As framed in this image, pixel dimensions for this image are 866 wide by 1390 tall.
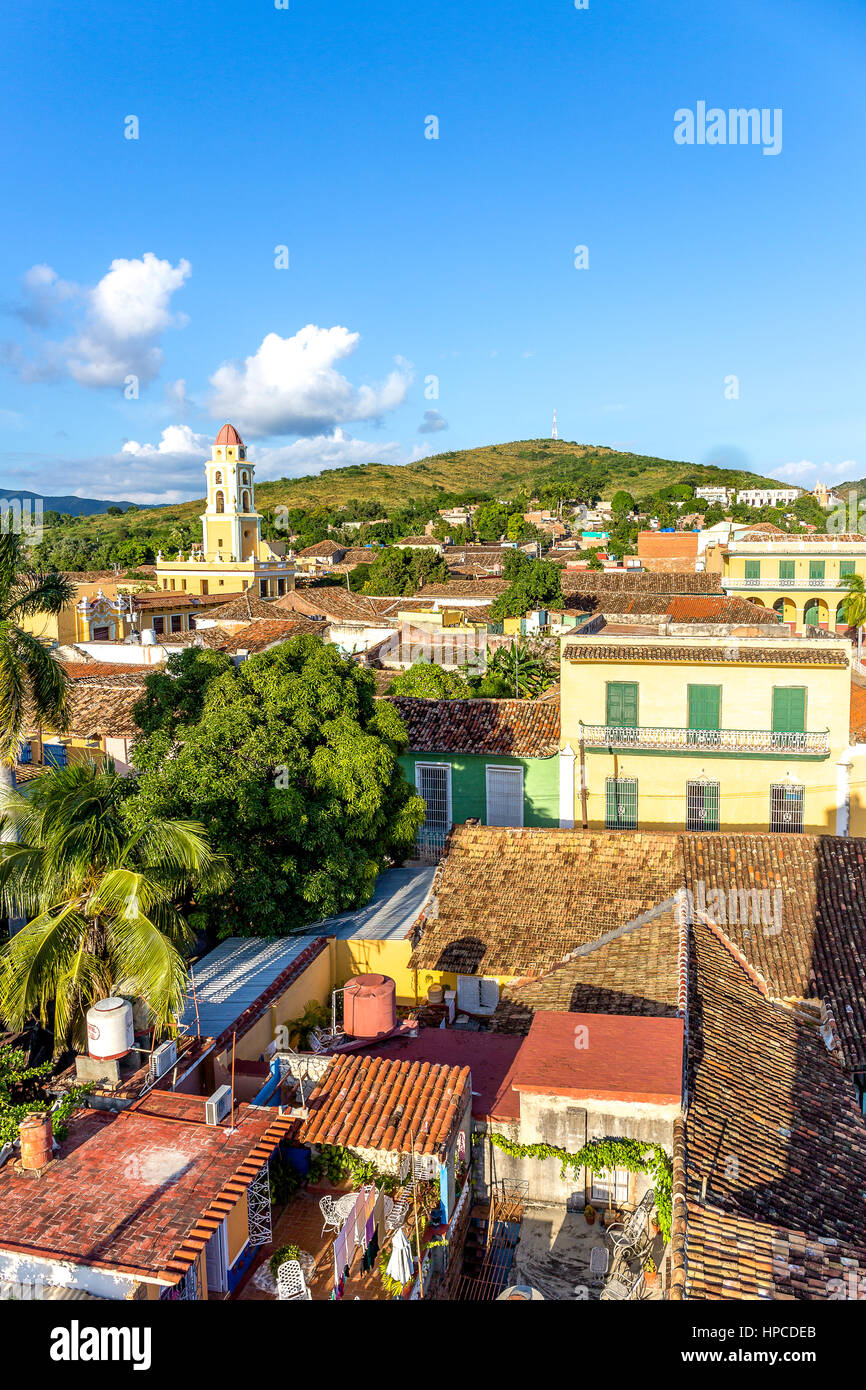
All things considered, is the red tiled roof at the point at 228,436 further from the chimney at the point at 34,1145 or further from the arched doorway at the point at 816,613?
the chimney at the point at 34,1145

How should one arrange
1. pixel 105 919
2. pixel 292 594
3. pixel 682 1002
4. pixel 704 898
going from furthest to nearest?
pixel 292 594 → pixel 704 898 → pixel 682 1002 → pixel 105 919

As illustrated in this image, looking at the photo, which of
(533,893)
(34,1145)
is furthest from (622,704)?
(34,1145)

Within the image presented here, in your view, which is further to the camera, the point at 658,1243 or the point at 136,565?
the point at 136,565

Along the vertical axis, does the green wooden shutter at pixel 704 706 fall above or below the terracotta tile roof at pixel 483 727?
above

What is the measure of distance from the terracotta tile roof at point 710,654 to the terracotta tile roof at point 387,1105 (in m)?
13.2

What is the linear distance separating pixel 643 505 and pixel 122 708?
10660 cm

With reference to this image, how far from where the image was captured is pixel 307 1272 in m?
8.55

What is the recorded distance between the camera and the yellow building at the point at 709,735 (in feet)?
70.1

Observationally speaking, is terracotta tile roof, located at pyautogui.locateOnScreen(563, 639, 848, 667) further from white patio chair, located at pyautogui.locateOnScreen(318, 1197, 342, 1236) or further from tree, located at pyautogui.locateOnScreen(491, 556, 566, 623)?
tree, located at pyautogui.locateOnScreen(491, 556, 566, 623)

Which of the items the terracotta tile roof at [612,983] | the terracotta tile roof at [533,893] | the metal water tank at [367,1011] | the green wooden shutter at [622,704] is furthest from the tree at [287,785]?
the green wooden shutter at [622,704]

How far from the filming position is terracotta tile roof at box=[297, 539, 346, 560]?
330 ft

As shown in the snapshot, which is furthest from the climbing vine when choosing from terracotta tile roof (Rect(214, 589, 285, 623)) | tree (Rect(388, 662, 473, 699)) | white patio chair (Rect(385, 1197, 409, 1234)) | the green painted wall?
terracotta tile roof (Rect(214, 589, 285, 623))
